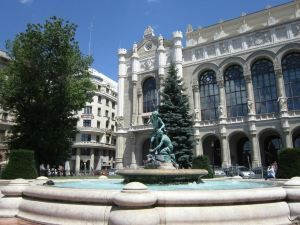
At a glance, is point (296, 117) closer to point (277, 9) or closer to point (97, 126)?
point (277, 9)

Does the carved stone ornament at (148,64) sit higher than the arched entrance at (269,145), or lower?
higher

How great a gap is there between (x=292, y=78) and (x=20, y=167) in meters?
35.2

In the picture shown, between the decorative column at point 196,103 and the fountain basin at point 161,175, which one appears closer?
the fountain basin at point 161,175

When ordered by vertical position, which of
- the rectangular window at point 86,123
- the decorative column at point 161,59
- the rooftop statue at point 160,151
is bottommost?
the rooftop statue at point 160,151

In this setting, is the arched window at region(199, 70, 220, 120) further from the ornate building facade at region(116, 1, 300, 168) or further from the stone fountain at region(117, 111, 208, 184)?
the stone fountain at region(117, 111, 208, 184)

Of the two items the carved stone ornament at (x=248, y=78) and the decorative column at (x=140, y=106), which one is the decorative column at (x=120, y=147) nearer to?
the decorative column at (x=140, y=106)

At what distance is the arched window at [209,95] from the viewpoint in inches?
1702

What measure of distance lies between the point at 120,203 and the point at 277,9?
4446 centimetres

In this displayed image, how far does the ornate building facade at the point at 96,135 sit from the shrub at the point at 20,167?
37.4 metres

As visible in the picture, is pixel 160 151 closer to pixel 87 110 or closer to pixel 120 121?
pixel 120 121

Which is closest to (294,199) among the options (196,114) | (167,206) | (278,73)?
(167,206)

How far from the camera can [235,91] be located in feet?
138

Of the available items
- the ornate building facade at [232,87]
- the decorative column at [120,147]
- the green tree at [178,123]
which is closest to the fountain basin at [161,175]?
the green tree at [178,123]

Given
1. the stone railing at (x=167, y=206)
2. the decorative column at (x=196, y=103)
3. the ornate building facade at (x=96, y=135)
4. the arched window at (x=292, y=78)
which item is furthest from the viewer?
the ornate building facade at (x=96, y=135)
